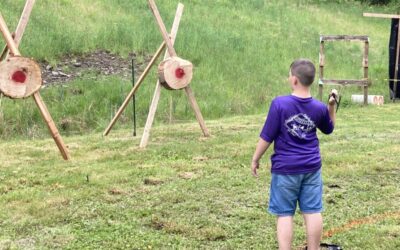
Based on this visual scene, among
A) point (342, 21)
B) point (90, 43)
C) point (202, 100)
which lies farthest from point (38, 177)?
point (342, 21)

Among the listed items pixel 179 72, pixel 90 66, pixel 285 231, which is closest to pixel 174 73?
pixel 179 72

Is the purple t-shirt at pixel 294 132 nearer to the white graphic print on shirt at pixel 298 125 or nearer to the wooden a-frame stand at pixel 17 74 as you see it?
the white graphic print on shirt at pixel 298 125

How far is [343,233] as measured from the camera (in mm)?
4723

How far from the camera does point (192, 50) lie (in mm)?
15586

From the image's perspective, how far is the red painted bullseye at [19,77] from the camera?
6.86 meters

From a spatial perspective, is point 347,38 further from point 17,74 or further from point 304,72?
point 304,72

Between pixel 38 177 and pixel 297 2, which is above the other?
pixel 297 2

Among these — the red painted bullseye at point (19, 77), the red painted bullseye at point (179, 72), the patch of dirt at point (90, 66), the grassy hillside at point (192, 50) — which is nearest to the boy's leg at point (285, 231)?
the red painted bullseye at point (19, 77)

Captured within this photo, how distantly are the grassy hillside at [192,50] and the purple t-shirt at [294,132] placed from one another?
7660 mm

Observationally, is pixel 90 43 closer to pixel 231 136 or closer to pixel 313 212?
pixel 231 136

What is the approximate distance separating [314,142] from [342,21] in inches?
814

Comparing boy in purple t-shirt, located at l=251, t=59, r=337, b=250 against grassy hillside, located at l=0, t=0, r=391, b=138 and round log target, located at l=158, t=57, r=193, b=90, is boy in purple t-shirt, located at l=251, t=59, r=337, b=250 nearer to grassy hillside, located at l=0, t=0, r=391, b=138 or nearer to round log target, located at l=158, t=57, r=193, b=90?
round log target, located at l=158, t=57, r=193, b=90

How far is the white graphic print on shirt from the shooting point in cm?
375

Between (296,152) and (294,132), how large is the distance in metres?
0.13
